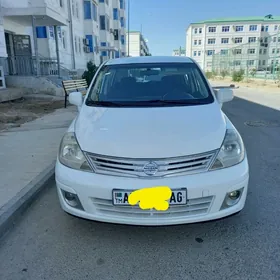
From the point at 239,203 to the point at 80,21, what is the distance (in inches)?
1050

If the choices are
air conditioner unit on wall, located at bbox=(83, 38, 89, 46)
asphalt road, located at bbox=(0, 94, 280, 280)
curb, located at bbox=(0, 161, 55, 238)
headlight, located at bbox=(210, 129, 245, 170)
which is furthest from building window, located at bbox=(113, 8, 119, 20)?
headlight, located at bbox=(210, 129, 245, 170)

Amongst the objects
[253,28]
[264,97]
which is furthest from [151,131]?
[253,28]

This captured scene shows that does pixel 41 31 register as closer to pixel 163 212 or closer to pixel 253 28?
pixel 163 212

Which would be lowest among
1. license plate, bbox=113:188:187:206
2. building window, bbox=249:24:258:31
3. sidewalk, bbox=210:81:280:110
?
sidewalk, bbox=210:81:280:110

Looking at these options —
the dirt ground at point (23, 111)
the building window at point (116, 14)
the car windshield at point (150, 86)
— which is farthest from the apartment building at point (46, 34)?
the building window at point (116, 14)

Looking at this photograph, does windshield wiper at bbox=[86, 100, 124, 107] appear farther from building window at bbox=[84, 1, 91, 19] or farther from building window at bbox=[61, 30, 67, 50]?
building window at bbox=[84, 1, 91, 19]

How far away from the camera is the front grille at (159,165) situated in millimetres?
2318

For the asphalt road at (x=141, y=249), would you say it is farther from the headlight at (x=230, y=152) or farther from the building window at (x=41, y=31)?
the building window at (x=41, y=31)

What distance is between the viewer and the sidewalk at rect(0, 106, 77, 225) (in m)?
3.69

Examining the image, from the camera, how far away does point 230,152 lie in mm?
2537

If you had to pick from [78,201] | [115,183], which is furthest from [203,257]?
[78,201]

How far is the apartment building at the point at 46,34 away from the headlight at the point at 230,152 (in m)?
13.2

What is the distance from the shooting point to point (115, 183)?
2.29m

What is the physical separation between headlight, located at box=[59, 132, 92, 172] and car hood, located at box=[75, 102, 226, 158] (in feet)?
0.22
